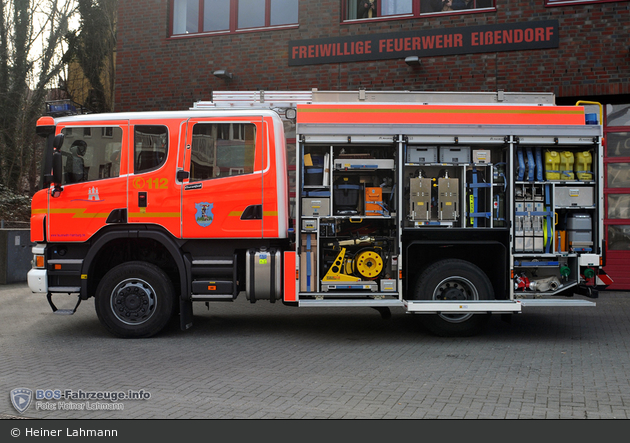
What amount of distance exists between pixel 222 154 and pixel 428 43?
7.02 m

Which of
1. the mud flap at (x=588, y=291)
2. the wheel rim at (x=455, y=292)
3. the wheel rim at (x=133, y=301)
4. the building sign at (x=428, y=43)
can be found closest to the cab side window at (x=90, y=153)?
the wheel rim at (x=133, y=301)

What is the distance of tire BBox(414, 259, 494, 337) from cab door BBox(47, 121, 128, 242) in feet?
13.4

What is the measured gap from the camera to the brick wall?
11.9 m

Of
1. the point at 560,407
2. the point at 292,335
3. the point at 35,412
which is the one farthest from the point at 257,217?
the point at 560,407

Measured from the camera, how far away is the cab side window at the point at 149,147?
759 centimetres

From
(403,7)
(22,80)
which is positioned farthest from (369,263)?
(22,80)

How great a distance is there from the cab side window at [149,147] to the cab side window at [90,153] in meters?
0.24

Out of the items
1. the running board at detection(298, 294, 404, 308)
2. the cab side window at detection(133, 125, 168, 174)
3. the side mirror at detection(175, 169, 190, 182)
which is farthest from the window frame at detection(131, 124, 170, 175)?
the running board at detection(298, 294, 404, 308)

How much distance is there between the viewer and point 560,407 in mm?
4871

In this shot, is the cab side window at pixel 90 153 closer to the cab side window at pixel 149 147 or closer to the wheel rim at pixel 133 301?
the cab side window at pixel 149 147

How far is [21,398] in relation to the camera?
16.2ft

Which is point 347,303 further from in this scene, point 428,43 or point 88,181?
point 428,43

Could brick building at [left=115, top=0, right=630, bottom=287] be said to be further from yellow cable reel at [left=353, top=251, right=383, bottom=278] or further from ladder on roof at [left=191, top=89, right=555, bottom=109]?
yellow cable reel at [left=353, top=251, right=383, bottom=278]

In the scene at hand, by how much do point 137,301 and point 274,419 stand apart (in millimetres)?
3689
